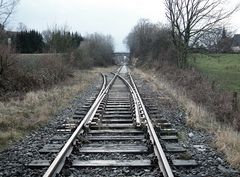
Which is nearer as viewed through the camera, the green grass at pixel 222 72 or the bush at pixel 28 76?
the bush at pixel 28 76

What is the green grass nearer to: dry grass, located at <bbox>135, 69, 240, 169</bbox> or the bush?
the bush

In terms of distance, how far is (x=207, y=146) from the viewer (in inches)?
339

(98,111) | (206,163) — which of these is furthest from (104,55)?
(206,163)

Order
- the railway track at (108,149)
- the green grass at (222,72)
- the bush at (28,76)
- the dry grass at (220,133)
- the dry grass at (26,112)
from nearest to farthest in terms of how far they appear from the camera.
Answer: the railway track at (108,149), the dry grass at (220,133), the dry grass at (26,112), the bush at (28,76), the green grass at (222,72)

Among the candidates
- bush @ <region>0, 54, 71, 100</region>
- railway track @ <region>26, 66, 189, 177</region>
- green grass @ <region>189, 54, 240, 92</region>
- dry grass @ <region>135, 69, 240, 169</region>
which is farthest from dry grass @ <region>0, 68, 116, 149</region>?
green grass @ <region>189, 54, 240, 92</region>

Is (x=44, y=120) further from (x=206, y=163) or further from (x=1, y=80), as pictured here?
(x=1, y=80)

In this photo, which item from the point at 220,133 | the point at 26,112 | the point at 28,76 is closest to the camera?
the point at 220,133

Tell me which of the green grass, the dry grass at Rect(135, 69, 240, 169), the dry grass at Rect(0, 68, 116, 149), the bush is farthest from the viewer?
the green grass

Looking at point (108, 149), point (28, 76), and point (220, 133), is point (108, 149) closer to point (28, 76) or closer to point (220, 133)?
point (220, 133)

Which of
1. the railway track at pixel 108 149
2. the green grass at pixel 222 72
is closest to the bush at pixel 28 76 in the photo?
the railway track at pixel 108 149

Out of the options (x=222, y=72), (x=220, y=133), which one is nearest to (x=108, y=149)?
(x=220, y=133)

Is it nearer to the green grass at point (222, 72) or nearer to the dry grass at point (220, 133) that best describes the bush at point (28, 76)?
the dry grass at point (220, 133)

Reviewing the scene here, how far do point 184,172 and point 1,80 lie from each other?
13.5 meters

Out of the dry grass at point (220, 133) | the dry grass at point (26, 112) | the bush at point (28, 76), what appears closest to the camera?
the dry grass at point (220, 133)
